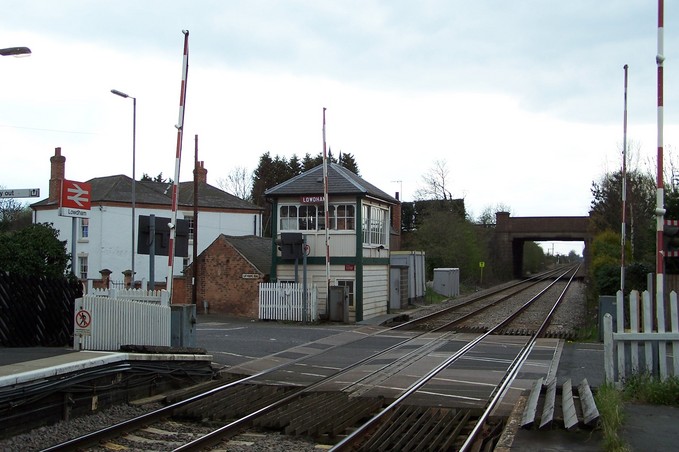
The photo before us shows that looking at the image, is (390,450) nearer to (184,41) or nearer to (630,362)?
(630,362)

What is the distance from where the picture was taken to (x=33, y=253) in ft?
63.6

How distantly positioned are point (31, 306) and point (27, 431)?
6.06m

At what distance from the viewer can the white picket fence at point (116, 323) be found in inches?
499

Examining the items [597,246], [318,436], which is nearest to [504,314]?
[597,246]

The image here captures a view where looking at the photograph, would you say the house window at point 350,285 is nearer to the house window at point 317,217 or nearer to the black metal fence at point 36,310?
the house window at point 317,217

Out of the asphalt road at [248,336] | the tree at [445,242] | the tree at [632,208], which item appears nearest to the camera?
the asphalt road at [248,336]

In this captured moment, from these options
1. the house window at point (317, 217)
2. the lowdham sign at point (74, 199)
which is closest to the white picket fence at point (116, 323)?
the lowdham sign at point (74, 199)

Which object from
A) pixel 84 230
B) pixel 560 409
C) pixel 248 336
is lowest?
pixel 248 336

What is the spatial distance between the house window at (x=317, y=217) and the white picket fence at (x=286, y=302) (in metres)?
2.50

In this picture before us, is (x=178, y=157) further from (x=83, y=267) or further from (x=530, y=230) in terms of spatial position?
(x=530, y=230)

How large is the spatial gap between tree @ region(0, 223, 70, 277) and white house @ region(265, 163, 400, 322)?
916 centimetres

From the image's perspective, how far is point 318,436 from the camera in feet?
30.3

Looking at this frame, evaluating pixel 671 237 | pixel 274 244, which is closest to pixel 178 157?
pixel 671 237

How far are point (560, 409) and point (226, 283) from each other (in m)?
22.2
